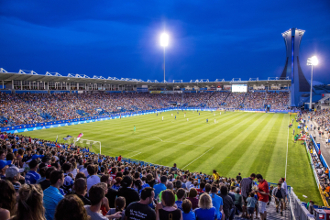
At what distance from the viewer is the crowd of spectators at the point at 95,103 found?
131 ft

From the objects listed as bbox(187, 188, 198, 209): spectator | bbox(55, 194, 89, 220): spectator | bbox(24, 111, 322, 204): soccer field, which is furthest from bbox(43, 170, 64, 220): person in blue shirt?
bbox(24, 111, 322, 204): soccer field

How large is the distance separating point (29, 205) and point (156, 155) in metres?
18.7

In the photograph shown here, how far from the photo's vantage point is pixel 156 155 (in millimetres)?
20984

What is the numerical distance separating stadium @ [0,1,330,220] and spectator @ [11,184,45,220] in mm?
12

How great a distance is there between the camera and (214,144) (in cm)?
2500

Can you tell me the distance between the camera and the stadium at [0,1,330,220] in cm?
387

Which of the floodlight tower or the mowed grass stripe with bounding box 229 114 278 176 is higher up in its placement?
the floodlight tower

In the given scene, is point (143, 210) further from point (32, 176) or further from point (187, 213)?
point (32, 176)

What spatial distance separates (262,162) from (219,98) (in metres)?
66.4

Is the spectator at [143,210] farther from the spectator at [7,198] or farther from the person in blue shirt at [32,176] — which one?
the person in blue shirt at [32,176]

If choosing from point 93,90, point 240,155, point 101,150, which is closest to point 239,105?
point 93,90

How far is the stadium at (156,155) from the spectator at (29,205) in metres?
0.01

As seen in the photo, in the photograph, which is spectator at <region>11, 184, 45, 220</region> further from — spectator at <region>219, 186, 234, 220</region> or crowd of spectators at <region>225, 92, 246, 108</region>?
crowd of spectators at <region>225, 92, 246, 108</region>

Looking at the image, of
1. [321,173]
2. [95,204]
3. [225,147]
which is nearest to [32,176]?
[95,204]
